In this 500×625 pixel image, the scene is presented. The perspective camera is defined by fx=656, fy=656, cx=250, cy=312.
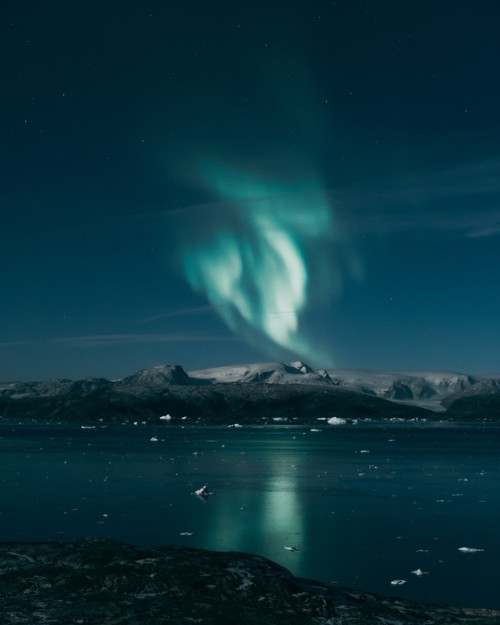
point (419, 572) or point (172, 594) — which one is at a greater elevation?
point (172, 594)

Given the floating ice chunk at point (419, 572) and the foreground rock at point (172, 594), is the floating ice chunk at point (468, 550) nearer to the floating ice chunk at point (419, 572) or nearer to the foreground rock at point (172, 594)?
the floating ice chunk at point (419, 572)

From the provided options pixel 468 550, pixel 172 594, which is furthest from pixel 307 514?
pixel 172 594

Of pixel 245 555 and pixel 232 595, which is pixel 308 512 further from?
pixel 232 595

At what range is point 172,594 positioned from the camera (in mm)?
21594

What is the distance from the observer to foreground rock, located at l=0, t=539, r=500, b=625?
1934 cm

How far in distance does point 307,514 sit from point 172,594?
28098mm

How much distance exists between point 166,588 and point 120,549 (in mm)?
4913

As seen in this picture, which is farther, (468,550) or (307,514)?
(307,514)

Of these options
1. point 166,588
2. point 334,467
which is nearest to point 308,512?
point 166,588

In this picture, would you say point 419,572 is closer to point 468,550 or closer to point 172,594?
point 468,550

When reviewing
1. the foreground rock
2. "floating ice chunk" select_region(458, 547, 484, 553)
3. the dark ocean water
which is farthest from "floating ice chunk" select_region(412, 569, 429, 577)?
the foreground rock

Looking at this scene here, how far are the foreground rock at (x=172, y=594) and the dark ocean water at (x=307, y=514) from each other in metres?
5.59

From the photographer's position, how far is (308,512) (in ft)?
161

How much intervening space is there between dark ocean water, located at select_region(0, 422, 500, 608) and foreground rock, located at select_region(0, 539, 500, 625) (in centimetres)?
559
